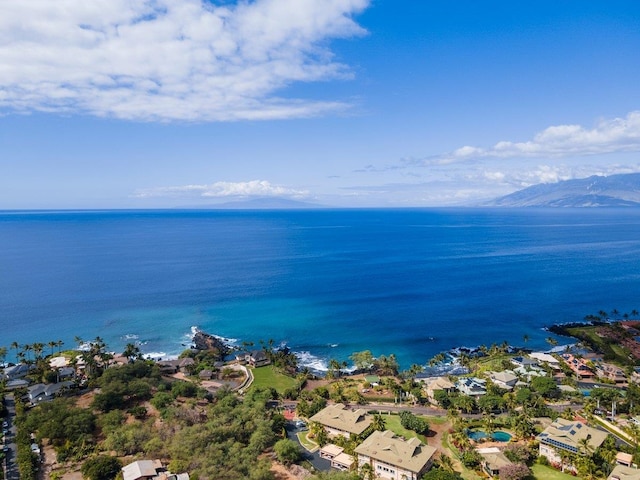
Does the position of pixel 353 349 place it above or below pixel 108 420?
below

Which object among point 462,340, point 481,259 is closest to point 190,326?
point 462,340

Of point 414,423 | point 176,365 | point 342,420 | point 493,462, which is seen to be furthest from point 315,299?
point 493,462

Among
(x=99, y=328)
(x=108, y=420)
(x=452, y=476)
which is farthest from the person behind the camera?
(x=99, y=328)

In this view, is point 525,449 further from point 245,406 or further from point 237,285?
point 237,285

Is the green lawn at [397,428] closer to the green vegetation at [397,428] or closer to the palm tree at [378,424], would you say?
the green vegetation at [397,428]

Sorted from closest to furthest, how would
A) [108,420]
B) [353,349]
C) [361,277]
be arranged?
1. [108,420]
2. [353,349]
3. [361,277]

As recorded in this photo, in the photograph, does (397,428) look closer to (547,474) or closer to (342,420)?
(342,420)

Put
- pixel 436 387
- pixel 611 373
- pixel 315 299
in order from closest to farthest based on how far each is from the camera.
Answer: pixel 436 387, pixel 611 373, pixel 315 299
